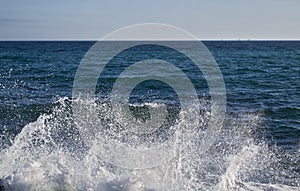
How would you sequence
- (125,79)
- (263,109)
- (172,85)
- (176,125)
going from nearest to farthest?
(176,125) < (263,109) < (172,85) < (125,79)

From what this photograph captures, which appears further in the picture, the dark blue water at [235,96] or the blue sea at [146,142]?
the dark blue water at [235,96]

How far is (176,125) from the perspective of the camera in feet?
45.0

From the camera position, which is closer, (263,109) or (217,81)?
(263,109)

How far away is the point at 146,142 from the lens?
11.6 m

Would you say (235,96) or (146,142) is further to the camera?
(235,96)

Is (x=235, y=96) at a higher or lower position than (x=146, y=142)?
higher

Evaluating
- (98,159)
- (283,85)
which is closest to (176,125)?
(98,159)

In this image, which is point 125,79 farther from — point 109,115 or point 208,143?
point 208,143

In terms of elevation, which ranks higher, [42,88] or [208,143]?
[42,88]

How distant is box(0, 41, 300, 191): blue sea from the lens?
761 cm

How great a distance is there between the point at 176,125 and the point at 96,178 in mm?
6264

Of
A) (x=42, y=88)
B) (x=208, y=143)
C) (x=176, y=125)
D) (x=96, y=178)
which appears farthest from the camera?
(x=42, y=88)

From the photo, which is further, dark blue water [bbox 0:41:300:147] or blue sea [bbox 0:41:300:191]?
dark blue water [bbox 0:41:300:147]

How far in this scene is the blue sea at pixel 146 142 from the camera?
7.61 metres
